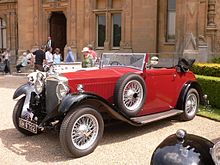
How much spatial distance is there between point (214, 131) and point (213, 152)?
400cm

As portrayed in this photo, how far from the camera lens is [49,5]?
65.6 feet

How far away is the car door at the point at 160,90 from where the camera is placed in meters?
6.43

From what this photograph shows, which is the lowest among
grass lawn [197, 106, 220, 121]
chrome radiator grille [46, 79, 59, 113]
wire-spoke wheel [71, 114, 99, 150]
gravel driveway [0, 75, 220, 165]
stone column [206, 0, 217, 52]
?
gravel driveway [0, 75, 220, 165]

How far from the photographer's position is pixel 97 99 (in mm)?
5344

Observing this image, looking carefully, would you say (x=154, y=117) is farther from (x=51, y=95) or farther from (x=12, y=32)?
(x=12, y=32)

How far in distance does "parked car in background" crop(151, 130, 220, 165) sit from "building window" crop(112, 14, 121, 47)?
48.9 ft

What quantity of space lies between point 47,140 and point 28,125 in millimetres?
579

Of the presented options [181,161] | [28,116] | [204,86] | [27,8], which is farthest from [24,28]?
[181,161]

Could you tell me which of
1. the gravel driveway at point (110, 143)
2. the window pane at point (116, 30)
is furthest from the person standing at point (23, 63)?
the gravel driveway at point (110, 143)

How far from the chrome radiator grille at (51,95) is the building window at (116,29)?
12.4m

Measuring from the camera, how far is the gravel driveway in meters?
4.91

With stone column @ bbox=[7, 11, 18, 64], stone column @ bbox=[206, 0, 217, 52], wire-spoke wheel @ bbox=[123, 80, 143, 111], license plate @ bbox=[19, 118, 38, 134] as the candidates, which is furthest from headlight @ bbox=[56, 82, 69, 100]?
stone column @ bbox=[7, 11, 18, 64]

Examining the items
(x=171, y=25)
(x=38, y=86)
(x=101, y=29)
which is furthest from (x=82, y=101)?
(x=101, y=29)

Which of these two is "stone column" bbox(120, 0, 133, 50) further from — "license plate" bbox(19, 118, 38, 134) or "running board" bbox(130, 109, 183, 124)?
"license plate" bbox(19, 118, 38, 134)
